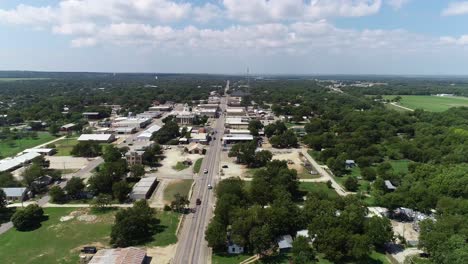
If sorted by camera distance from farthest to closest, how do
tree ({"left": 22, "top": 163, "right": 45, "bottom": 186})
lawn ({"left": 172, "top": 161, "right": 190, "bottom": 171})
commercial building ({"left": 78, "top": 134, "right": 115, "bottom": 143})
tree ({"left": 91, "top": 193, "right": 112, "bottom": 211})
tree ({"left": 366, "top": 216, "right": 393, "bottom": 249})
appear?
commercial building ({"left": 78, "top": 134, "right": 115, "bottom": 143}) → lawn ({"left": 172, "top": 161, "right": 190, "bottom": 171}) → tree ({"left": 22, "top": 163, "right": 45, "bottom": 186}) → tree ({"left": 91, "top": 193, "right": 112, "bottom": 211}) → tree ({"left": 366, "top": 216, "right": 393, "bottom": 249})

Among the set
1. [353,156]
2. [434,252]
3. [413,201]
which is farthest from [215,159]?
[434,252]

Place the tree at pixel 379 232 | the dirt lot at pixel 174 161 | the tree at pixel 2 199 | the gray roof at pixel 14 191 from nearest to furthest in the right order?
the tree at pixel 379 232, the tree at pixel 2 199, the gray roof at pixel 14 191, the dirt lot at pixel 174 161

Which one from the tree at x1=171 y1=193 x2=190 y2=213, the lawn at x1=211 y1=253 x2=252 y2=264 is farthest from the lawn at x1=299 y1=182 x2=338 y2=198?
the lawn at x1=211 y1=253 x2=252 y2=264

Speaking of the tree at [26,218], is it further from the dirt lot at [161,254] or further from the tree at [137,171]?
the tree at [137,171]

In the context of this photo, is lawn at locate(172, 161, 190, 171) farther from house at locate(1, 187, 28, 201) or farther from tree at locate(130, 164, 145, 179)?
house at locate(1, 187, 28, 201)

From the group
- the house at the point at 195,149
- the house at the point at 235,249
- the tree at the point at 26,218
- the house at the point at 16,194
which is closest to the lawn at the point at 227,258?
the house at the point at 235,249

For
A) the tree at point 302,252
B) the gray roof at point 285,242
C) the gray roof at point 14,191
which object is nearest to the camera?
the tree at point 302,252

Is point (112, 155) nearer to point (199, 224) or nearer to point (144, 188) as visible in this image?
point (144, 188)

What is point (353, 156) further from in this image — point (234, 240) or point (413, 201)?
point (234, 240)
